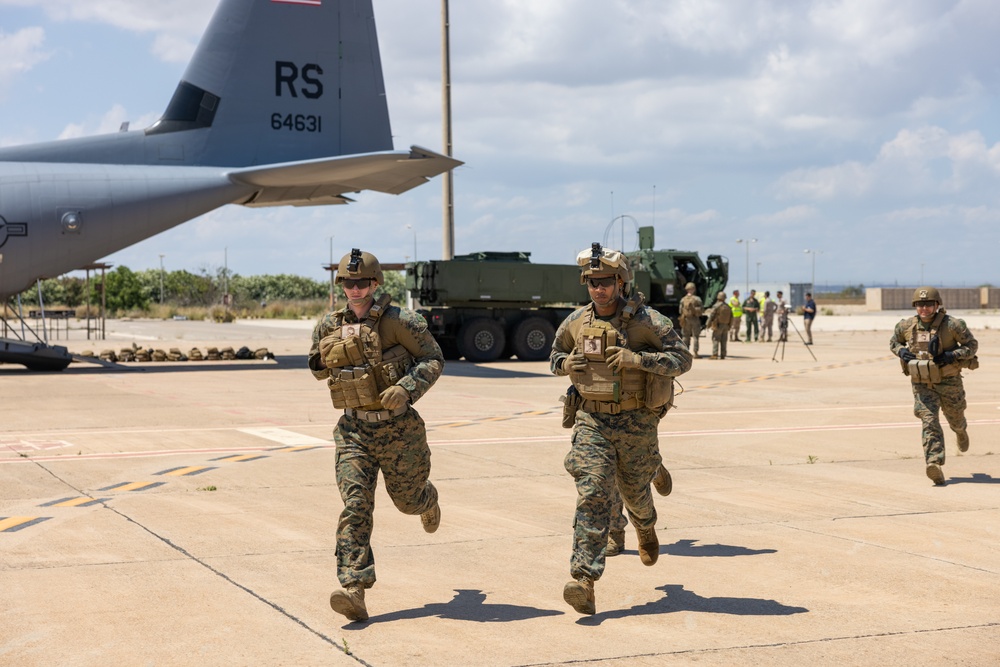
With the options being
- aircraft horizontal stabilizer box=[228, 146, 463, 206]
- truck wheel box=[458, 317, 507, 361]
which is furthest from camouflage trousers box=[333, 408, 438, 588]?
truck wheel box=[458, 317, 507, 361]

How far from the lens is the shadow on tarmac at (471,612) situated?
5.81m

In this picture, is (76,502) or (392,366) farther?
(76,502)

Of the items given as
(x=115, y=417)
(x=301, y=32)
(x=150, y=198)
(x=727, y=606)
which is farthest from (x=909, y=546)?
(x=301, y=32)

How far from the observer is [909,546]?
24.5 feet

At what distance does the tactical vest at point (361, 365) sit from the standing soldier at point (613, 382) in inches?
39.0

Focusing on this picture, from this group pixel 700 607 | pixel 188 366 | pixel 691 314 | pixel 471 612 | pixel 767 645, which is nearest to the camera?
pixel 767 645

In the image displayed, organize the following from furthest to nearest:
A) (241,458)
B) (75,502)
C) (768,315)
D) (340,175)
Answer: (768,315) < (340,175) < (241,458) < (75,502)

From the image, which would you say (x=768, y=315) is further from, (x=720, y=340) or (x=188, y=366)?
(x=188, y=366)

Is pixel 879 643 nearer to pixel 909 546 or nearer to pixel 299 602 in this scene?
pixel 909 546

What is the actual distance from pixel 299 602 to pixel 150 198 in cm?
1946

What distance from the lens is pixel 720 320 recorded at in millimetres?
28453

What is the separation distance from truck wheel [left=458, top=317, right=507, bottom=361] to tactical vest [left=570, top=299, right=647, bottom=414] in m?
21.3

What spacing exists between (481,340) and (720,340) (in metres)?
6.17

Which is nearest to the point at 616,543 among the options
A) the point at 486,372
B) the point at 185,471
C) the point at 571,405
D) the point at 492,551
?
the point at 492,551
